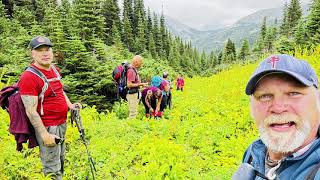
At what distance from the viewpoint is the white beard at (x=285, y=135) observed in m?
1.78

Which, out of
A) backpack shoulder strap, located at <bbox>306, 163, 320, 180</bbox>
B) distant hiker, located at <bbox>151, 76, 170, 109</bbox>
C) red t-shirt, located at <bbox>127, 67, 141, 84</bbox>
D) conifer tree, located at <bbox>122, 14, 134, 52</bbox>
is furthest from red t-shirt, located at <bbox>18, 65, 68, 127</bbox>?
conifer tree, located at <bbox>122, 14, 134, 52</bbox>

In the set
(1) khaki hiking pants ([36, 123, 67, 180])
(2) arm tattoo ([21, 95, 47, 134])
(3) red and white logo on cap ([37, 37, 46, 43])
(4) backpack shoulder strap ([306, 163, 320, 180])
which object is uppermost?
(3) red and white logo on cap ([37, 37, 46, 43])

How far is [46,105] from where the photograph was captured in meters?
4.41

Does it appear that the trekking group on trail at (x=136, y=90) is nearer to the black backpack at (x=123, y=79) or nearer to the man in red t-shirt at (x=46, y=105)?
the black backpack at (x=123, y=79)

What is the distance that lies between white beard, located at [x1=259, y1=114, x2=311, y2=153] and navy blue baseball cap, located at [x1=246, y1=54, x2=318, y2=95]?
0.73 feet

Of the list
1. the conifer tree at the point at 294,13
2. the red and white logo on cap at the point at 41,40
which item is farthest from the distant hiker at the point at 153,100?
the conifer tree at the point at 294,13

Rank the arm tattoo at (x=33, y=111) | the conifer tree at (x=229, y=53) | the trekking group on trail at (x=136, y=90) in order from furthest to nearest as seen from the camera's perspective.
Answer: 1. the conifer tree at (x=229, y=53)
2. the trekking group on trail at (x=136, y=90)
3. the arm tattoo at (x=33, y=111)

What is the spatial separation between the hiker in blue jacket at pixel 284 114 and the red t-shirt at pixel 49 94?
305cm

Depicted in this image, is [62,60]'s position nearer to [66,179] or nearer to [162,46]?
[66,179]

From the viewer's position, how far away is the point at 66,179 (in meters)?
5.40

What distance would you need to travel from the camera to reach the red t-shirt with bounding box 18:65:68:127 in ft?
13.6

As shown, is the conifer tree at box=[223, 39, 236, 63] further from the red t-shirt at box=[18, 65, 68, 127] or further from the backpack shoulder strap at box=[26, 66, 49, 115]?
the backpack shoulder strap at box=[26, 66, 49, 115]

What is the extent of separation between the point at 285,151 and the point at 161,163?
11.0ft

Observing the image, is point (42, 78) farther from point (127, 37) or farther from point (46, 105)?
point (127, 37)
